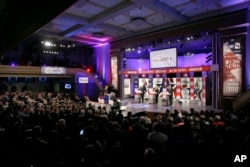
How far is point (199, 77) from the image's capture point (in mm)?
15461

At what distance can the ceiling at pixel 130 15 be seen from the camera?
10211 mm

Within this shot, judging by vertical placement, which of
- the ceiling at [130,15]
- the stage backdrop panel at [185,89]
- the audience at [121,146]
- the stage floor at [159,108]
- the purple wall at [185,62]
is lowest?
the stage floor at [159,108]

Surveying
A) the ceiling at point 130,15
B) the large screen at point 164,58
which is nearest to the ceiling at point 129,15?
the ceiling at point 130,15

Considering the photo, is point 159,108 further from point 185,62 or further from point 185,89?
point 185,62

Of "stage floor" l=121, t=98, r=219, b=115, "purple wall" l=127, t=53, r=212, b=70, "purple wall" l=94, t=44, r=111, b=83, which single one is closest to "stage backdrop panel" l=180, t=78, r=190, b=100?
"stage floor" l=121, t=98, r=219, b=115

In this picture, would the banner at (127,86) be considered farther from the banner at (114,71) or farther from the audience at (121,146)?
the audience at (121,146)

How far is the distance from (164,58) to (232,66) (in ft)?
15.3

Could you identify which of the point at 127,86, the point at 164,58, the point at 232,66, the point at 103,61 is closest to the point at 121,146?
the point at 232,66

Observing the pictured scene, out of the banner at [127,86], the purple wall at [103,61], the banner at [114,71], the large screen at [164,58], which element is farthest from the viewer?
the banner at [127,86]

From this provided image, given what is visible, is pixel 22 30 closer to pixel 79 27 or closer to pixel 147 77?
pixel 79 27

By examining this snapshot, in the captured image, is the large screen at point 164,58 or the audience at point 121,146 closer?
the audience at point 121,146

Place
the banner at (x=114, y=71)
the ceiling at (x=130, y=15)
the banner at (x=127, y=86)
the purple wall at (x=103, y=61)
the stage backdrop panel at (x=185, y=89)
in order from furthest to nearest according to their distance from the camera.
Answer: the banner at (x=127, y=86) → the purple wall at (x=103, y=61) → the banner at (x=114, y=71) → the stage backdrop panel at (x=185, y=89) → the ceiling at (x=130, y=15)

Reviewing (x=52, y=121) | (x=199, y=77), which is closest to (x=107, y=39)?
(x=199, y=77)

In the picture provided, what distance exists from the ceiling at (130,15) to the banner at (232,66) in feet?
5.70
